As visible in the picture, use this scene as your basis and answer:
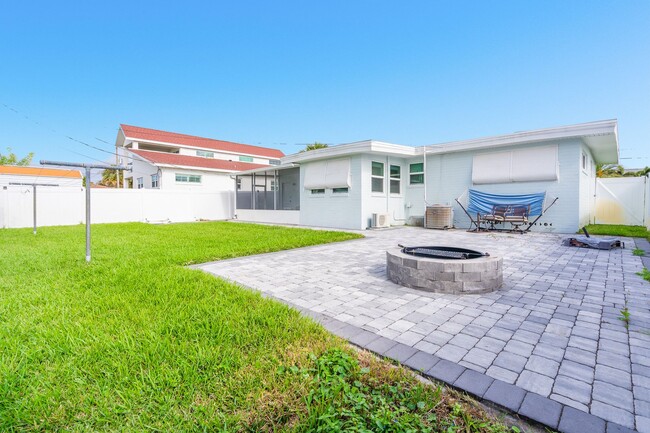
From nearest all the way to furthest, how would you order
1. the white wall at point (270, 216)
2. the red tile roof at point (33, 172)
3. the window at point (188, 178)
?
the white wall at point (270, 216) < the window at point (188, 178) < the red tile roof at point (33, 172)

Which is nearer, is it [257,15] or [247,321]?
[247,321]

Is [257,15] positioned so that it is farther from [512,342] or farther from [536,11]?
[512,342]

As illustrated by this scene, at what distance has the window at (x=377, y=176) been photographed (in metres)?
11.8

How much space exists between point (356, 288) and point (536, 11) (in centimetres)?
1040

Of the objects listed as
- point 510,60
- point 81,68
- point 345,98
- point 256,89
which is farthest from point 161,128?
point 510,60

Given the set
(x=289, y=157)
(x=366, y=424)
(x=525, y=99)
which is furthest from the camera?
(x=525, y=99)

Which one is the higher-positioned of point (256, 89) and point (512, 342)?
point (256, 89)

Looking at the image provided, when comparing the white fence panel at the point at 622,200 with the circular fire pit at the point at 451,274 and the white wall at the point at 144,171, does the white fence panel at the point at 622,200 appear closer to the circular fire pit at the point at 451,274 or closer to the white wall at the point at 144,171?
the circular fire pit at the point at 451,274

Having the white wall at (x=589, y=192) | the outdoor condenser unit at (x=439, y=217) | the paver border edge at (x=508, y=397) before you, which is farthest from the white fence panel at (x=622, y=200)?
the paver border edge at (x=508, y=397)

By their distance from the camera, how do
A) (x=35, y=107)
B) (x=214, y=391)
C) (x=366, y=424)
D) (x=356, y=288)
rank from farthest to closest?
(x=35, y=107) → (x=356, y=288) → (x=214, y=391) → (x=366, y=424)

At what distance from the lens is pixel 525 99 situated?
48.6ft

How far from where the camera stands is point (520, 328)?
2.56m

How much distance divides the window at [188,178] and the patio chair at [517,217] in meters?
19.1

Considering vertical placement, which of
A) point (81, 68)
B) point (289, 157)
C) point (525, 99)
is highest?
point (81, 68)
